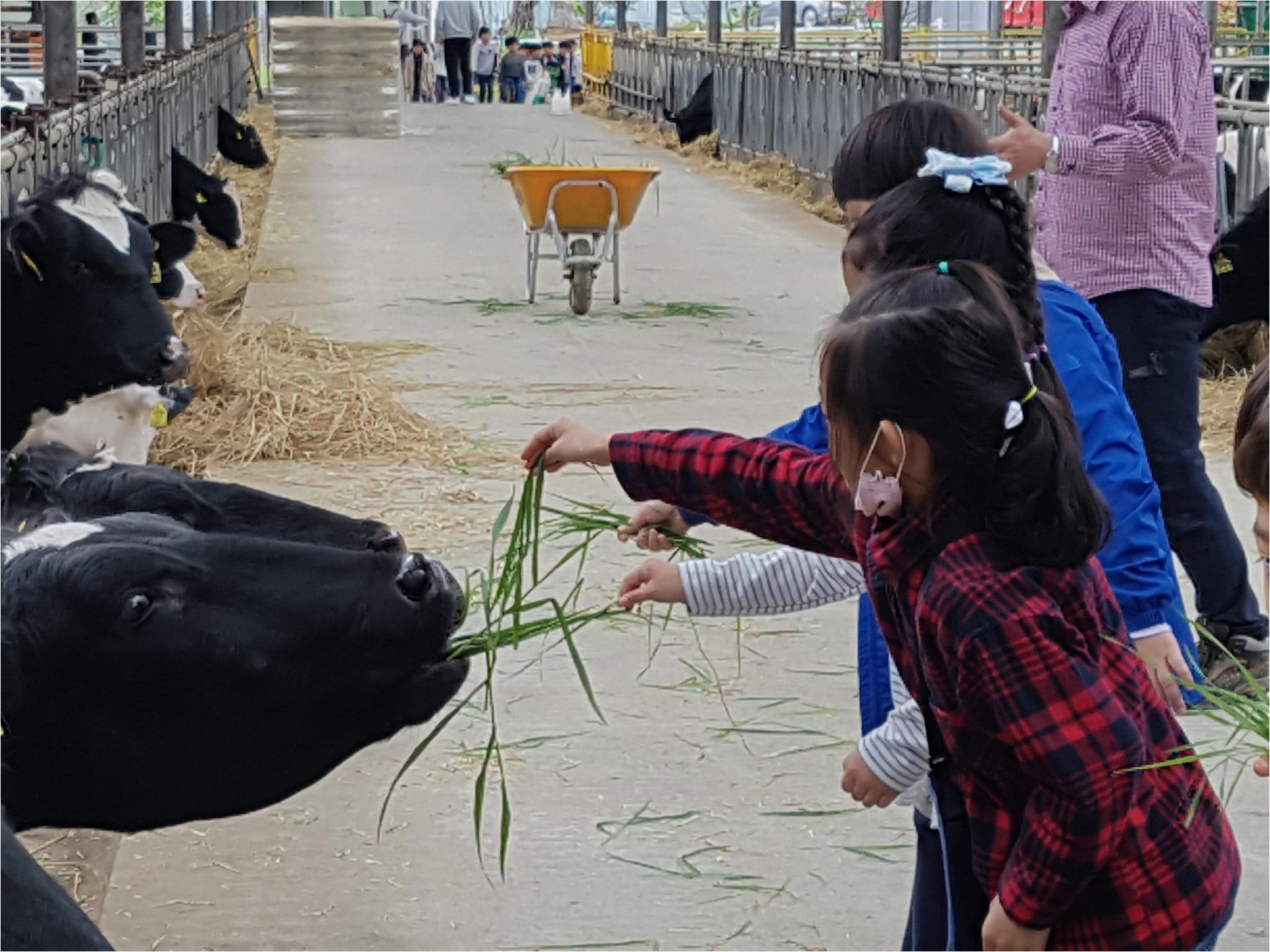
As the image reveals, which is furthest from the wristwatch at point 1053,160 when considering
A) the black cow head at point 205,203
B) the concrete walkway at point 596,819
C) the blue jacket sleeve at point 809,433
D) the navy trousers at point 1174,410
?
the black cow head at point 205,203

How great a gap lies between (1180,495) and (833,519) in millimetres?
1893

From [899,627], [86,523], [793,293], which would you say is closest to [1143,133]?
[899,627]

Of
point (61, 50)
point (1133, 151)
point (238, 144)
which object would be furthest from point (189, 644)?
point (238, 144)

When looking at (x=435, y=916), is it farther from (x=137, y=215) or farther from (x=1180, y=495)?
(x=137, y=215)

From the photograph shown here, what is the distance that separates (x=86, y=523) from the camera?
2.63m

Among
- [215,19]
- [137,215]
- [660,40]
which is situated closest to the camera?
[137,215]

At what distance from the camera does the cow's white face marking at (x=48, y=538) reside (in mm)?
2516

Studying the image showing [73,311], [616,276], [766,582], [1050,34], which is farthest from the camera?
[1050,34]

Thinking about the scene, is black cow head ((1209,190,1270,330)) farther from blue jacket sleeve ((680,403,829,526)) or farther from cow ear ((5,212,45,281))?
blue jacket sleeve ((680,403,829,526))

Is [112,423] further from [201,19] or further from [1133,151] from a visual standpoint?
[201,19]

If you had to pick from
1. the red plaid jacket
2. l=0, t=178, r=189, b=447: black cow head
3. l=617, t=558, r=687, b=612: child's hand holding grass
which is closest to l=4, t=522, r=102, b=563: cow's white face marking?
l=617, t=558, r=687, b=612: child's hand holding grass

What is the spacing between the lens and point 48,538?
8.34 ft

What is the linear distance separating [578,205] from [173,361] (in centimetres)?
446

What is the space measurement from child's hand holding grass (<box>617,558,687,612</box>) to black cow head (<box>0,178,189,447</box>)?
3.08 meters
